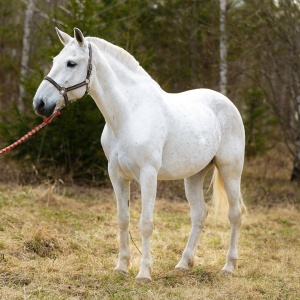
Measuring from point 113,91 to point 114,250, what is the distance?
1919 millimetres

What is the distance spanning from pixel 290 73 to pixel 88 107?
3991 millimetres

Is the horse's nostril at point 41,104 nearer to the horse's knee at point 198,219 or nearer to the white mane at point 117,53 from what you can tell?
the white mane at point 117,53

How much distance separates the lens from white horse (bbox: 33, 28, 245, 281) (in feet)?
14.3

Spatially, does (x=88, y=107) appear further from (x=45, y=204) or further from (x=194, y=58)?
(x=194, y=58)

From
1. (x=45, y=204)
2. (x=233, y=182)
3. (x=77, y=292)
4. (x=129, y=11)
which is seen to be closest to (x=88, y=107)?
(x=45, y=204)

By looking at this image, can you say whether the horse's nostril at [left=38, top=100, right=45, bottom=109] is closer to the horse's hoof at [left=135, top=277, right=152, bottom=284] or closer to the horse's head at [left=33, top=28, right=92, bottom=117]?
the horse's head at [left=33, top=28, right=92, bottom=117]

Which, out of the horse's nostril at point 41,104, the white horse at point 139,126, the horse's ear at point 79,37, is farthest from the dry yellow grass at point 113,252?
the horse's ear at point 79,37

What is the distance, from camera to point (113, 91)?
4594 mm

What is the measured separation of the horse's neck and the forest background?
→ 4.63 meters

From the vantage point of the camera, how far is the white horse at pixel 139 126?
4.36m

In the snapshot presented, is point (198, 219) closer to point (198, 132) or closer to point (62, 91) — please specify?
point (198, 132)

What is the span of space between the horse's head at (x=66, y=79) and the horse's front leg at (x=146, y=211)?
0.83 m

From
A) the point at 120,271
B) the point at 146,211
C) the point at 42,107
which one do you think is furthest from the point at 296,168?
the point at 42,107

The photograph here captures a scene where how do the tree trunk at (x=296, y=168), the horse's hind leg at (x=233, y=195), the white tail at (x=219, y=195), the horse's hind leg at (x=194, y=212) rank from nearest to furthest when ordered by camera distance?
the horse's hind leg at (x=194, y=212)
the horse's hind leg at (x=233, y=195)
the white tail at (x=219, y=195)
the tree trunk at (x=296, y=168)
